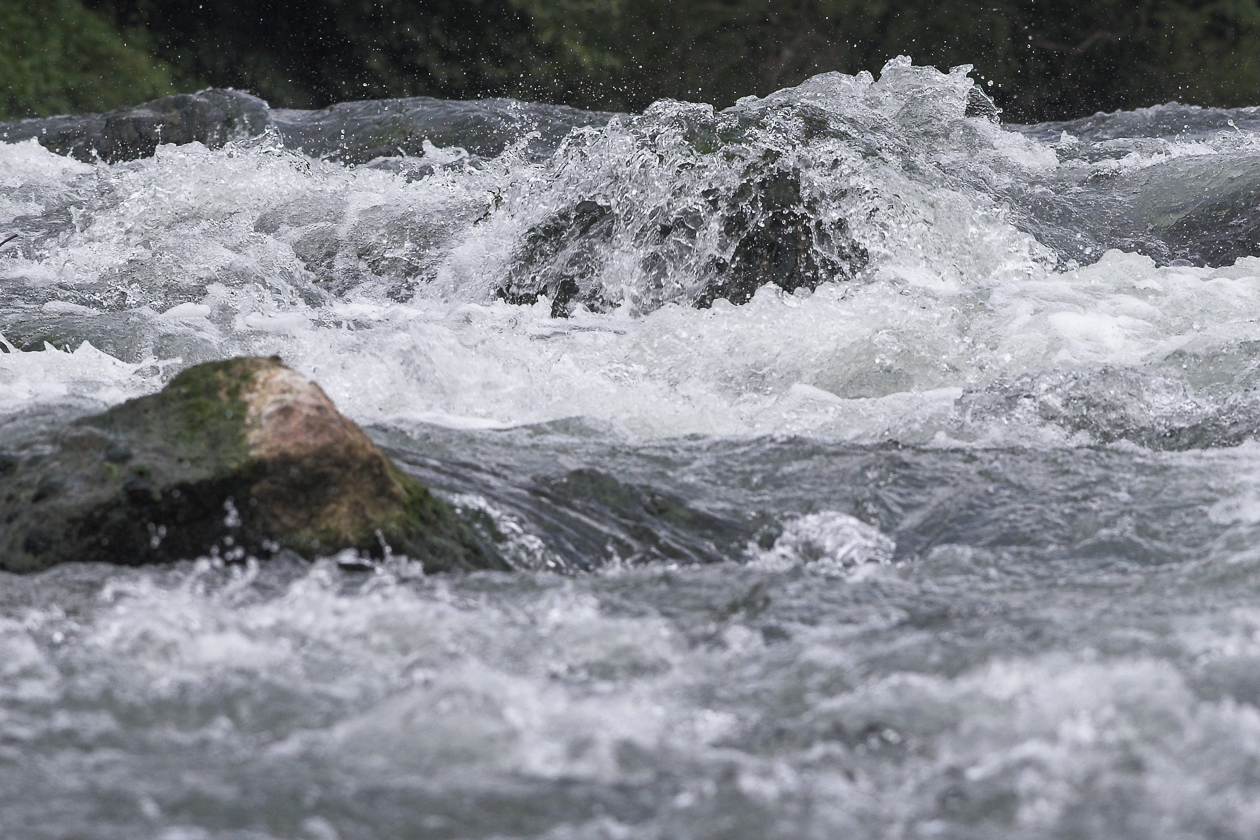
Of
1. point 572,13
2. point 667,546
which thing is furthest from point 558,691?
point 572,13

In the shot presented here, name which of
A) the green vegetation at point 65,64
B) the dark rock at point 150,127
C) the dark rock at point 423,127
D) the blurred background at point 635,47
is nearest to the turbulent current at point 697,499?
the dark rock at point 423,127

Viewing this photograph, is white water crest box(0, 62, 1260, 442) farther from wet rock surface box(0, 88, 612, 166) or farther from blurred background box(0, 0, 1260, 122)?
blurred background box(0, 0, 1260, 122)

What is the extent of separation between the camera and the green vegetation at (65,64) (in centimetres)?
1466

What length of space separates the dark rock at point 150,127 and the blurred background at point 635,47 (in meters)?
6.21

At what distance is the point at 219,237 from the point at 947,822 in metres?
5.50

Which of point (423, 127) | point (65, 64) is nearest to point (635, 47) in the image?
point (65, 64)

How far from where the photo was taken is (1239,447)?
10.5 ft

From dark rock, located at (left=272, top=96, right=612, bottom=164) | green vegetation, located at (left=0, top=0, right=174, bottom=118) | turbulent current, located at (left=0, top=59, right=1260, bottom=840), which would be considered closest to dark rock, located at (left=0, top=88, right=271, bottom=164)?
dark rock, located at (left=272, top=96, right=612, bottom=164)

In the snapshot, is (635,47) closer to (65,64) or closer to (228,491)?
(65,64)

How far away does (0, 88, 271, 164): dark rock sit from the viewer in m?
8.90

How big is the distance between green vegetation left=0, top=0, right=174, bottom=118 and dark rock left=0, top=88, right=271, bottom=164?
5442 mm

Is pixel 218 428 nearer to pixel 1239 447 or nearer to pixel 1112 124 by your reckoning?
pixel 1239 447

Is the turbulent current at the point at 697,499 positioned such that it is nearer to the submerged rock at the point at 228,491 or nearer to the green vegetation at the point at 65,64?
the submerged rock at the point at 228,491

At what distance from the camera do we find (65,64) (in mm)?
15156
